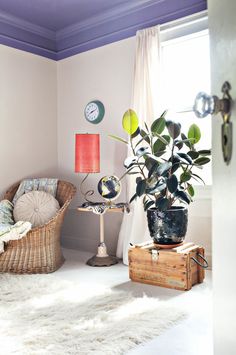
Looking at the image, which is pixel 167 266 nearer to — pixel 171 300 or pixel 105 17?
pixel 171 300

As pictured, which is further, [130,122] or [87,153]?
[87,153]

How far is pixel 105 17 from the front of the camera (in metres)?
3.79

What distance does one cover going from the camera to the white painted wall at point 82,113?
3.74m

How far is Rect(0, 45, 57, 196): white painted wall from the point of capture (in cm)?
388

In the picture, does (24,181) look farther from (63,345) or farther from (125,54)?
(63,345)

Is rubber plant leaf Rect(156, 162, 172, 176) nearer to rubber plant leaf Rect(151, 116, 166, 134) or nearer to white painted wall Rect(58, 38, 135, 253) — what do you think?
rubber plant leaf Rect(151, 116, 166, 134)

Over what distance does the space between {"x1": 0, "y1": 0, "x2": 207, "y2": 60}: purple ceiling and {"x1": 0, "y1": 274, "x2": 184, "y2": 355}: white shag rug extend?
249 centimetres

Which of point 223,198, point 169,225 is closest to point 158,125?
point 169,225

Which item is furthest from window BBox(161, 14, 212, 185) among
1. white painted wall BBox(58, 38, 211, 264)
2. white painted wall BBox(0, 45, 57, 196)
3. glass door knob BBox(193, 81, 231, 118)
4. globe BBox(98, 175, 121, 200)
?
glass door knob BBox(193, 81, 231, 118)

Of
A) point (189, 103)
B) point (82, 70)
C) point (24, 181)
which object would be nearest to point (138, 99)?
point (189, 103)

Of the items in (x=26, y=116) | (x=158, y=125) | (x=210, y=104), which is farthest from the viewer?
(x=26, y=116)

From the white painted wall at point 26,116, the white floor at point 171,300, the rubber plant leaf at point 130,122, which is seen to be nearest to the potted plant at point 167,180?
the rubber plant leaf at point 130,122

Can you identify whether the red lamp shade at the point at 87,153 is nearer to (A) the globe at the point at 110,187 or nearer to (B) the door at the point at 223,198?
(A) the globe at the point at 110,187

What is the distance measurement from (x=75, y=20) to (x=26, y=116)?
115 centimetres
